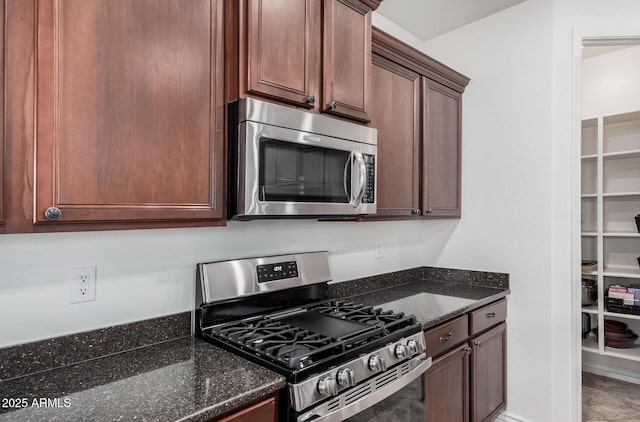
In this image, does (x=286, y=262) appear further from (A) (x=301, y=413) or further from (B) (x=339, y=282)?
(A) (x=301, y=413)

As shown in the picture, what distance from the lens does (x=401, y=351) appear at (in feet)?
4.99

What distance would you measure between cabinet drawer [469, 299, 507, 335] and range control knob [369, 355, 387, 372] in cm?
94

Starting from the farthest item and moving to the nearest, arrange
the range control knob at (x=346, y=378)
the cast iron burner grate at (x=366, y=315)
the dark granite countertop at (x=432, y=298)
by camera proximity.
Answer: the dark granite countertop at (x=432, y=298) < the cast iron burner grate at (x=366, y=315) < the range control knob at (x=346, y=378)

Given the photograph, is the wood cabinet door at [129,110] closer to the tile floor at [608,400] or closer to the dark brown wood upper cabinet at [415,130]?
the dark brown wood upper cabinet at [415,130]

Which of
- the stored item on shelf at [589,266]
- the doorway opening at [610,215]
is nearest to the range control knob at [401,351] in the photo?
the doorway opening at [610,215]

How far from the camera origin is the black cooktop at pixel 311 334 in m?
1.24

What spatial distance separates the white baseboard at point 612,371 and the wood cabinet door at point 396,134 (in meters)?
2.54

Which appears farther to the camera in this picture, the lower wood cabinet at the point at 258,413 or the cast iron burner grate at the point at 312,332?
the cast iron burner grate at the point at 312,332

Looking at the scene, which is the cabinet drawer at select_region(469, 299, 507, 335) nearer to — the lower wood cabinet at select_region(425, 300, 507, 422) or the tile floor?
the lower wood cabinet at select_region(425, 300, 507, 422)

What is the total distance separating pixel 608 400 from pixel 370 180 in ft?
8.95

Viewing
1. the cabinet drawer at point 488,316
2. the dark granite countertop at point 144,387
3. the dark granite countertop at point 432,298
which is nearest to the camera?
the dark granite countertop at point 144,387

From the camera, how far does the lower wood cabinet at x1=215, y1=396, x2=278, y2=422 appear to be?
41.1 inches

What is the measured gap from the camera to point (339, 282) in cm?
223

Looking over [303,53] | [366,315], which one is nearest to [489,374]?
[366,315]
